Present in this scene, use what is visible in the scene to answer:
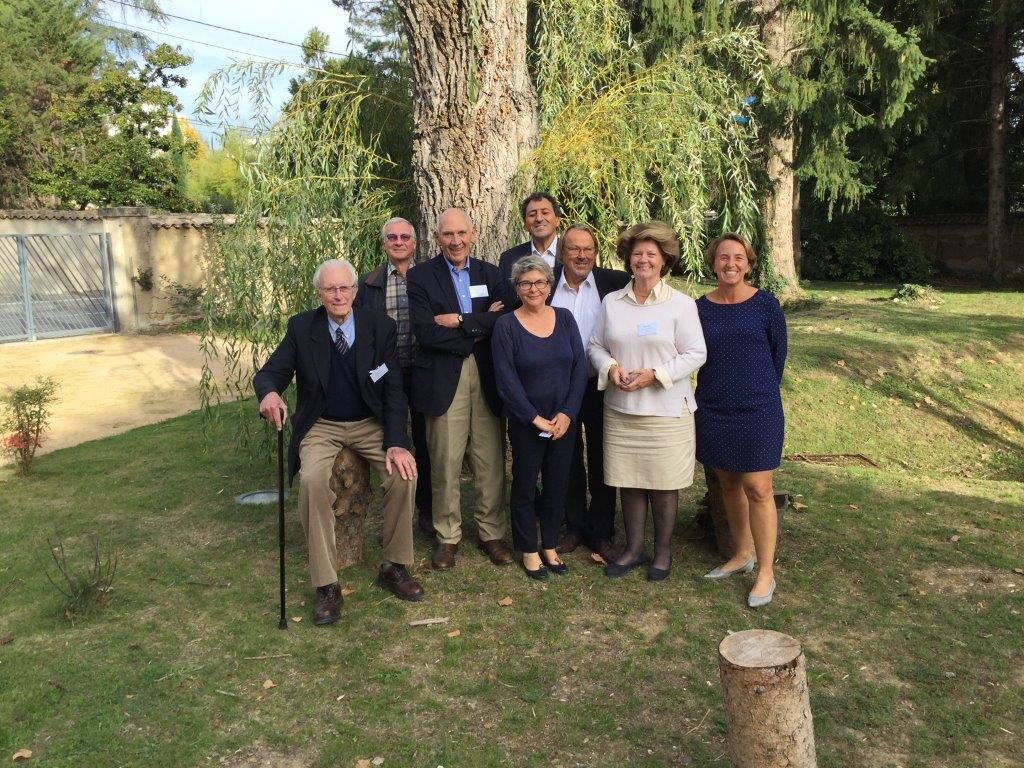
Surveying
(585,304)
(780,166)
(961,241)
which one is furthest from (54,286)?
(961,241)

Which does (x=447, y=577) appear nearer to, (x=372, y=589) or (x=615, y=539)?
(x=372, y=589)

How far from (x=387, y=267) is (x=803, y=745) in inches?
128

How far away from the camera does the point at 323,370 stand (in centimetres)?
415

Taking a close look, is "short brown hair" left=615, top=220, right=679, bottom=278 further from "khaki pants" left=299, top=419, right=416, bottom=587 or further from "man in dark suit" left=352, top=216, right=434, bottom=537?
"khaki pants" left=299, top=419, right=416, bottom=587

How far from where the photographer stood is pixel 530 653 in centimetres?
379

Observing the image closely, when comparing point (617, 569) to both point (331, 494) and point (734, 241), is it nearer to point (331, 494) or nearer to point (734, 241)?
point (331, 494)

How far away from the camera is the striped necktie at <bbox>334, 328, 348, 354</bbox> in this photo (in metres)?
4.20

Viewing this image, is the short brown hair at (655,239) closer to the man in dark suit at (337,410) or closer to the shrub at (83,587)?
the man in dark suit at (337,410)

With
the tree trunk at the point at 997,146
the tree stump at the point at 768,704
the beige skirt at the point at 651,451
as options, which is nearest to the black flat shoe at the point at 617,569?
the beige skirt at the point at 651,451

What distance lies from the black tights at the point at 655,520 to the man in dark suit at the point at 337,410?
1.13 metres

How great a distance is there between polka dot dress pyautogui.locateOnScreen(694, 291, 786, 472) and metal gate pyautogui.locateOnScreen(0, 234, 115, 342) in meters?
14.1

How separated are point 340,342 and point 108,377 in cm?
894

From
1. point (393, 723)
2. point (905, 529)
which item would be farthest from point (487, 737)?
point (905, 529)

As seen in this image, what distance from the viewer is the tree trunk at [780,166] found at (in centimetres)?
1443
